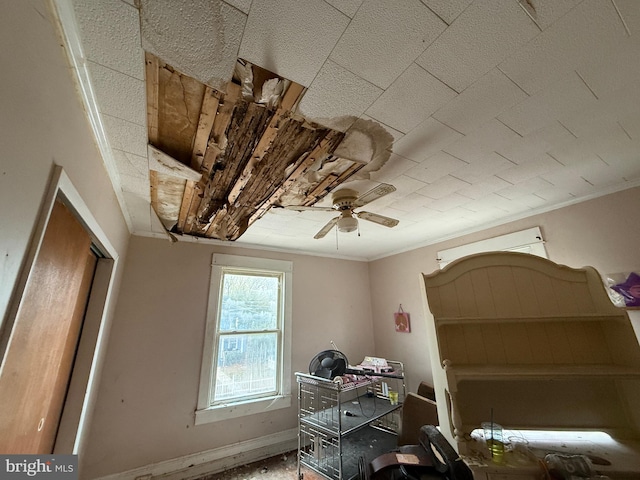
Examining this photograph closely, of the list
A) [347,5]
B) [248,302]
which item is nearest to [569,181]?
[347,5]

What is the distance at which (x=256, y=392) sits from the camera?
2.82 m

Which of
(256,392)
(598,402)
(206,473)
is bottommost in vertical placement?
(206,473)

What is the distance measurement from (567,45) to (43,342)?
7.70ft

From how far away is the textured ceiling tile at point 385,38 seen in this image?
775 mm

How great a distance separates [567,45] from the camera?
885mm

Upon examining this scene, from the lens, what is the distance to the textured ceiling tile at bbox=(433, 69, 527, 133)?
1.03m

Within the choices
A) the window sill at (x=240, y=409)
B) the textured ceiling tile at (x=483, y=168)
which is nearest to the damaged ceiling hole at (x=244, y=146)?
the textured ceiling tile at (x=483, y=168)

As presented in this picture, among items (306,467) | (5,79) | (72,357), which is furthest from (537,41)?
(306,467)

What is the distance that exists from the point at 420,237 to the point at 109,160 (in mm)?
3012

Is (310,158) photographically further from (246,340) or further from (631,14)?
(246,340)

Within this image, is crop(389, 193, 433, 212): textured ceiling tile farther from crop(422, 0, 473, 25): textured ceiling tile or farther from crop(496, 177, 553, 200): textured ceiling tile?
crop(422, 0, 473, 25): textured ceiling tile

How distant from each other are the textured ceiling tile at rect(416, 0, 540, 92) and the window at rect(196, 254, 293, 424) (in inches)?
106

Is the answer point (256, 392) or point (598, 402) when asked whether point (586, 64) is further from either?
point (256, 392)
